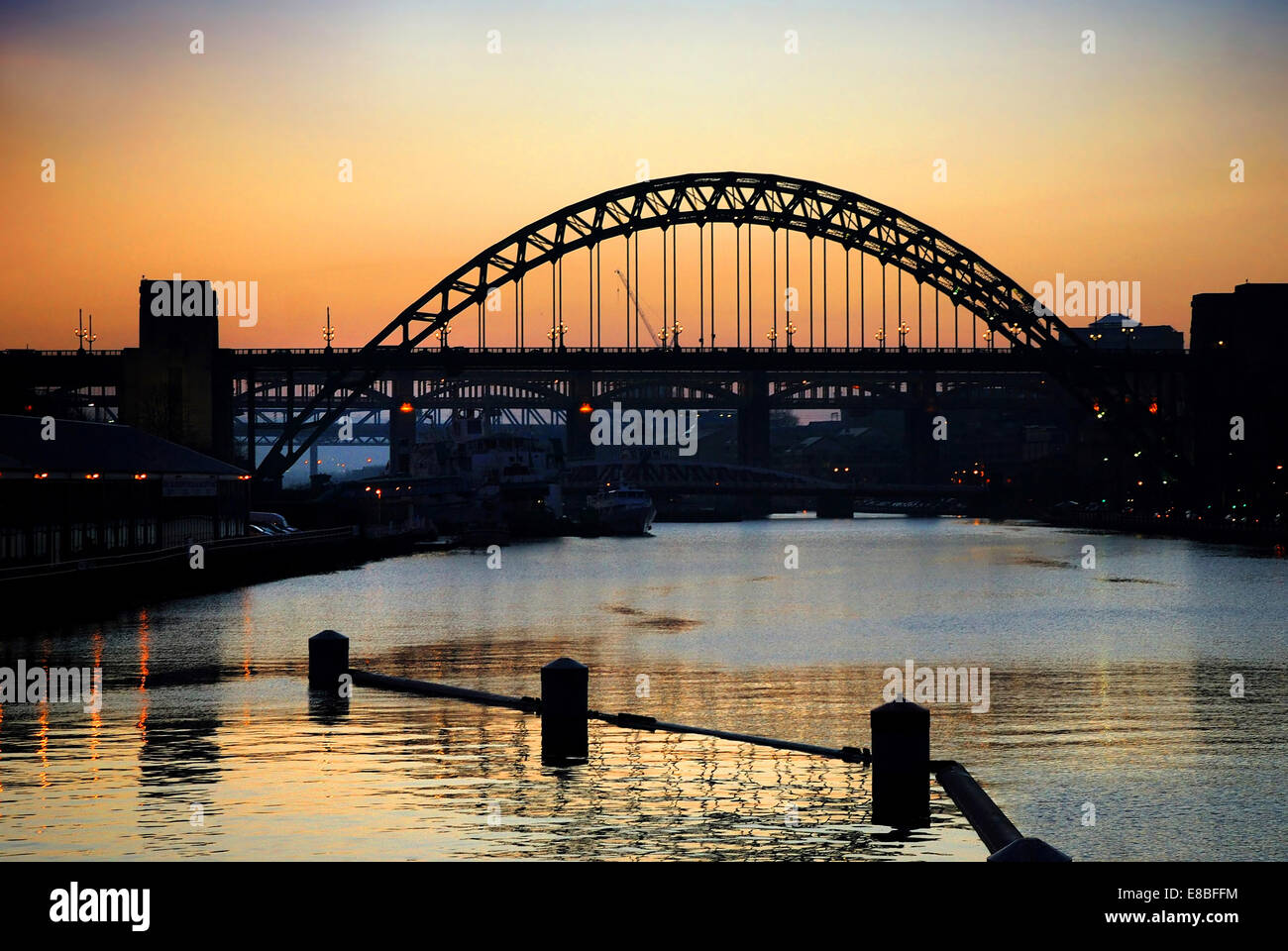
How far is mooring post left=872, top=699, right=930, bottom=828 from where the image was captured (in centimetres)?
1709

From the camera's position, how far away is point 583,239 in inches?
4459

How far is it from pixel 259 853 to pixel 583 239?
9985 cm

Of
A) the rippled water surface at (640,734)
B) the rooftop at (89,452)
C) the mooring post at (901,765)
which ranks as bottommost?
the rippled water surface at (640,734)

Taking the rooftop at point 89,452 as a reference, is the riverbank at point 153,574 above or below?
below

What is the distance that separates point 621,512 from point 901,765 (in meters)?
127

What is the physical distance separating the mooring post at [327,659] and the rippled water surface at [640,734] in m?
0.58

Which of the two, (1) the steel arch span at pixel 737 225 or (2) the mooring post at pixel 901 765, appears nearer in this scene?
(2) the mooring post at pixel 901 765

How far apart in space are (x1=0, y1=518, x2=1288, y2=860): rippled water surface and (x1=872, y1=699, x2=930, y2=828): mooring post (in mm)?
309

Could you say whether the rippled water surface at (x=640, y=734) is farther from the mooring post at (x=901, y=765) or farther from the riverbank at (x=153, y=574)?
the riverbank at (x=153, y=574)

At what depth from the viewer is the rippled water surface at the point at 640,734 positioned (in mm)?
16547

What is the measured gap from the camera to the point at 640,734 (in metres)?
23.6

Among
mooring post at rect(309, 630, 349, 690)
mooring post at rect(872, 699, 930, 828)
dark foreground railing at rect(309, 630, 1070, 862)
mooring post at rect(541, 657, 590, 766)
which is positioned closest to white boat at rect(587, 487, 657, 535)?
mooring post at rect(309, 630, 349, 690)

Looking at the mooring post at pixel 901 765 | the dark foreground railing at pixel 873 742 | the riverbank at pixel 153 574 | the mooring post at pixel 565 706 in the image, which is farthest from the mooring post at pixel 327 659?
the riverbank at pixel 153 574

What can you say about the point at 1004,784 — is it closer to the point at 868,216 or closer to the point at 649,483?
the point at 868,216
